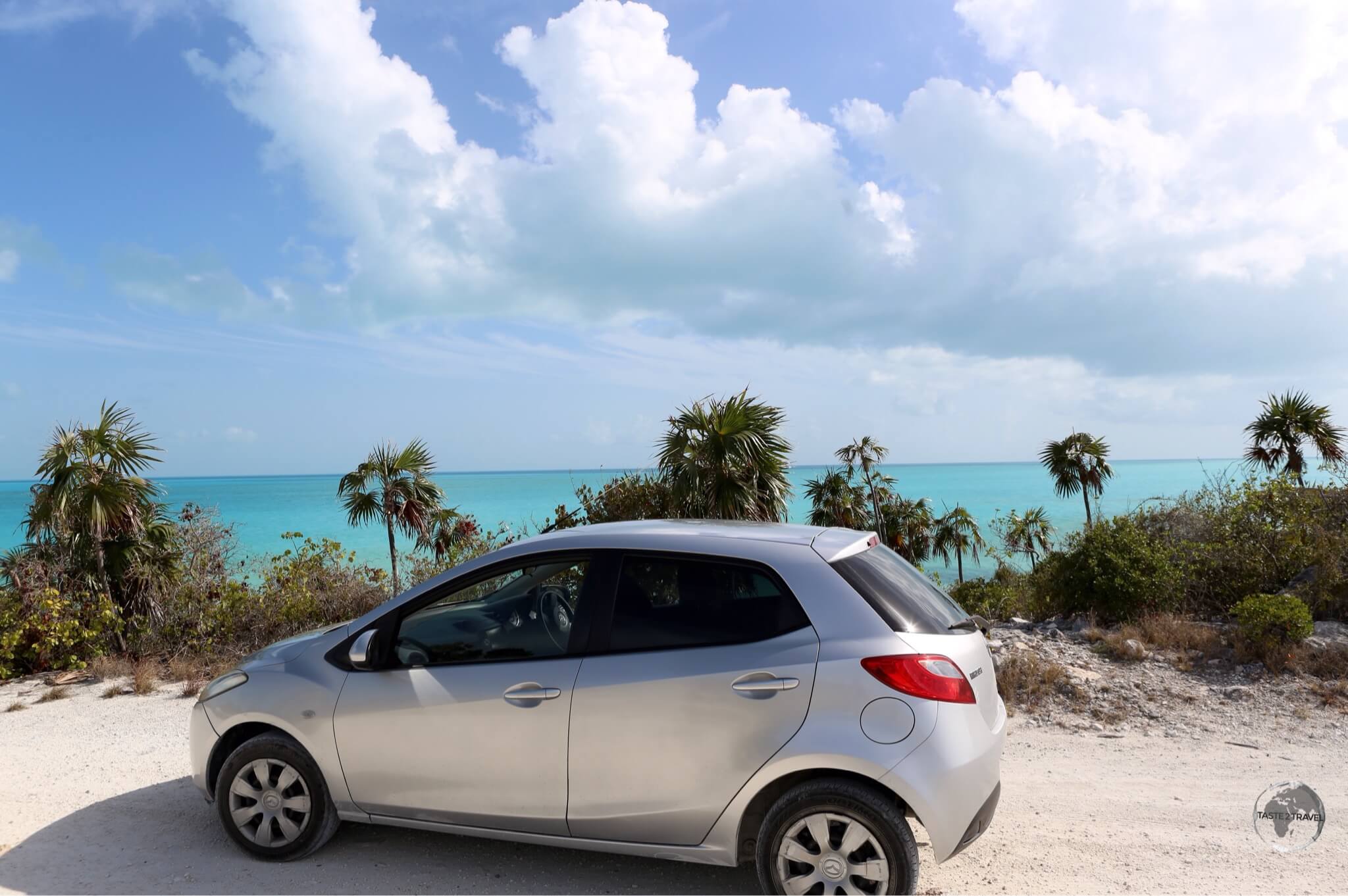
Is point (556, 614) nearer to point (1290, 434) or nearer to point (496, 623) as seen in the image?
point (496, 623)

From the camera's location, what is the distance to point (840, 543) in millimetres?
3750

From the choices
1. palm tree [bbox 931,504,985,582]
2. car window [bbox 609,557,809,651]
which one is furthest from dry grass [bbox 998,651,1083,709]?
palm tree [bbox 931,504,985,582]

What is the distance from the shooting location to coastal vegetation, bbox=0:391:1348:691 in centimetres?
926

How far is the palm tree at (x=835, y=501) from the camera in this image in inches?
982

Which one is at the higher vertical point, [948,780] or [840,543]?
[840,543]

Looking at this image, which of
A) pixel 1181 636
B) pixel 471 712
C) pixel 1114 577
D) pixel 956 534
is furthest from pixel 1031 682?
pixel 956 534

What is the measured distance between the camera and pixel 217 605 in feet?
34.7

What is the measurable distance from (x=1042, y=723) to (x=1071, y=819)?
208 cm

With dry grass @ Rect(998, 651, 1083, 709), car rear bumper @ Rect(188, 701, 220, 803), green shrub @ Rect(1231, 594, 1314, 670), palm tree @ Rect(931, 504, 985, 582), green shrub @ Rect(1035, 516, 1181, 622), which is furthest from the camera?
palm tree @ Rect(931, 504, 985, 582)

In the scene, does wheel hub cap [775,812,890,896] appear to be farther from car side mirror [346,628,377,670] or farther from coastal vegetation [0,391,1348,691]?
coastal vegetation [0,391,1348,691]

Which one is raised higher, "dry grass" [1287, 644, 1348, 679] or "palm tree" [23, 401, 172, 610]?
"palm tree" [23, 401, 172, 610]

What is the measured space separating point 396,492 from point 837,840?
1438cm

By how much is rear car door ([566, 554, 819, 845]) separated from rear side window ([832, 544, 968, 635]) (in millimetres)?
292

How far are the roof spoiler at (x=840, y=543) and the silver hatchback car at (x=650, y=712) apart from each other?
1cm
